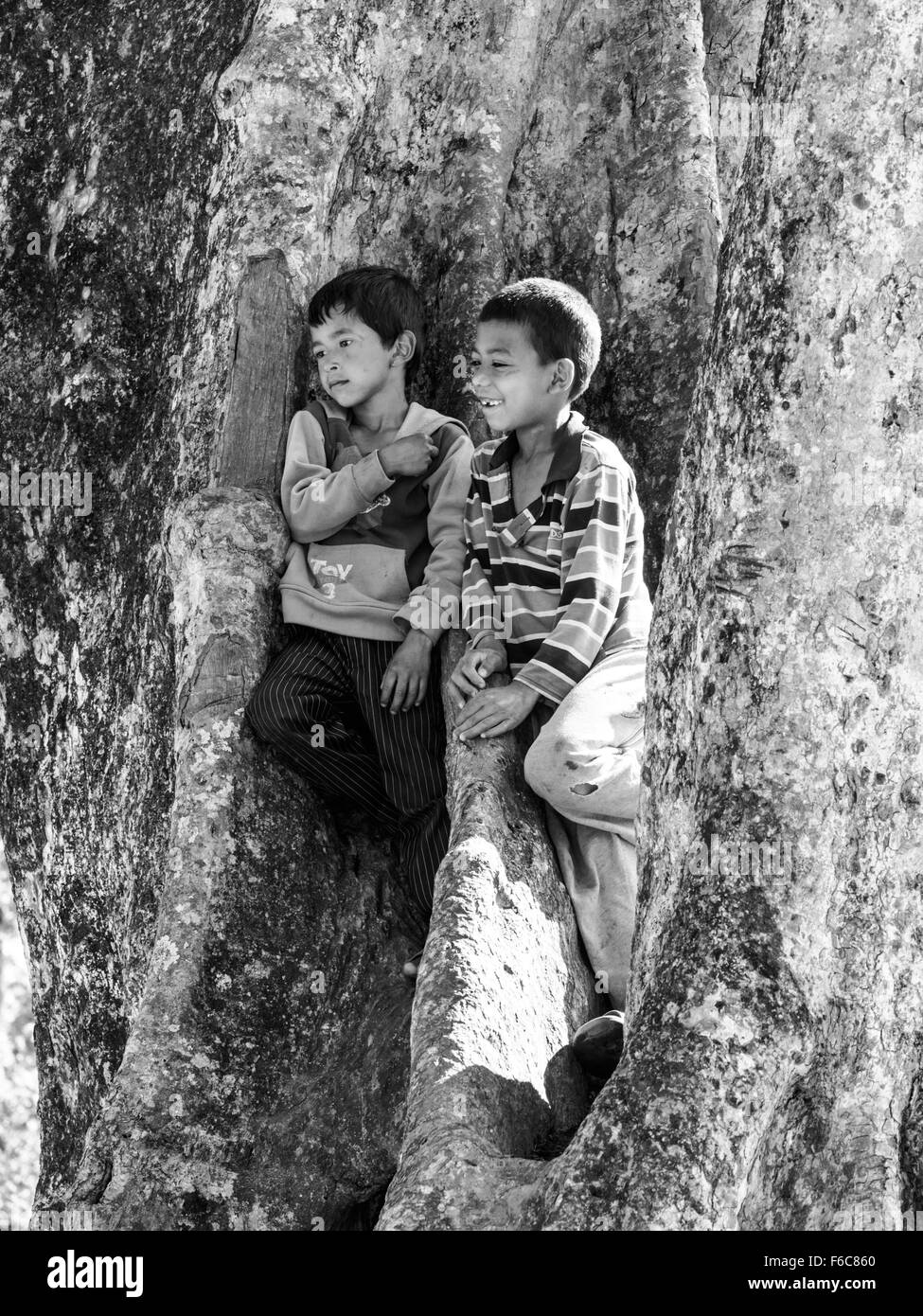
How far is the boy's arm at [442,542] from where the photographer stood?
16.6ft

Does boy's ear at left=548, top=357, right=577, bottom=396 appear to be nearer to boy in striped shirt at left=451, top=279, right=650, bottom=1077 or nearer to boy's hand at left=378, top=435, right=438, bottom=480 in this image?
boy in striped shirt at left=451, top=279, right=650, bottom=1077

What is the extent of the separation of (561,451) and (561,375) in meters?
0.22

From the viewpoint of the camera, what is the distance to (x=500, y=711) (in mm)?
4715

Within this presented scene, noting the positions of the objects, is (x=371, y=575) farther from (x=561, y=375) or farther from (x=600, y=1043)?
(x=600, y=1043)

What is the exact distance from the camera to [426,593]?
508 centimetres

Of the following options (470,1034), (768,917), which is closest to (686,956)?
(768,917)

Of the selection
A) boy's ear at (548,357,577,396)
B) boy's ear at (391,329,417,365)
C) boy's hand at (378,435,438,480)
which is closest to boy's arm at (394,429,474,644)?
boy's hand at (378,435,438,480)

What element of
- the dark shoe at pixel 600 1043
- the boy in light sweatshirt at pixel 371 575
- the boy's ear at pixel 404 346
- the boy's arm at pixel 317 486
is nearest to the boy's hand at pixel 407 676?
the boy in light sweatshirt at pixel 371 575

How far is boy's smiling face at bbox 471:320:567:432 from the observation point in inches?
195

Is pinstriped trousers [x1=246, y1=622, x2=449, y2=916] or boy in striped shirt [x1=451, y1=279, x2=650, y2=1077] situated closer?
boy in striped shirt [x1=451, y1=279, x2=650, y2=1077]

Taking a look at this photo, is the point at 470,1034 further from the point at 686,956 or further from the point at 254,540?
the point at 254,540

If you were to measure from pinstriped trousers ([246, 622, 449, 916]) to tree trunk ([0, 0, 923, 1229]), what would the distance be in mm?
136

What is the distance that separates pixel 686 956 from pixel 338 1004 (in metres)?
1.67

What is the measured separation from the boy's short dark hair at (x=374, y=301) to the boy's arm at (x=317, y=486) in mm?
319
